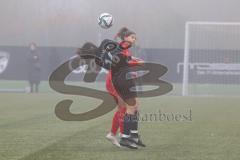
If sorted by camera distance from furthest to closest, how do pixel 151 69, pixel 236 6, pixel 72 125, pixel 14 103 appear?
pixel 236 6 → pixel 151 69 → pixel 14 103 → pixel 72 125

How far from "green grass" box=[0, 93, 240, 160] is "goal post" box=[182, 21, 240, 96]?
7.57 meters

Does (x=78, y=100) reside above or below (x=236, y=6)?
below

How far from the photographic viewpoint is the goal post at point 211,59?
22.8 m

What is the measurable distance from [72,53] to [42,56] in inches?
51.8

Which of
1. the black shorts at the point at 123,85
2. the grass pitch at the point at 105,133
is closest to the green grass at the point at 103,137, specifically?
the grass pitch at the point at 105,133

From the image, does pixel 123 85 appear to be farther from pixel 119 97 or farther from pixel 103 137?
pixel 103 137

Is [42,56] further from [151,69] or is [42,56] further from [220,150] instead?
[220,150]

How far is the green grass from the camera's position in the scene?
8.00 meters

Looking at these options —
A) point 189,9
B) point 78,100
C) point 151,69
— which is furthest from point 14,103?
point 189,9

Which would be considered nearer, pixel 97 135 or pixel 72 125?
pixel 97 135

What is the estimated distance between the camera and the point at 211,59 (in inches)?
925

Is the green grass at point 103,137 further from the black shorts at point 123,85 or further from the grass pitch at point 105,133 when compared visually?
the black shorts at point 123,85

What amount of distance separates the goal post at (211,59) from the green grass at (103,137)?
7574 mm

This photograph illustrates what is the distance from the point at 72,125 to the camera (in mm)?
11555
